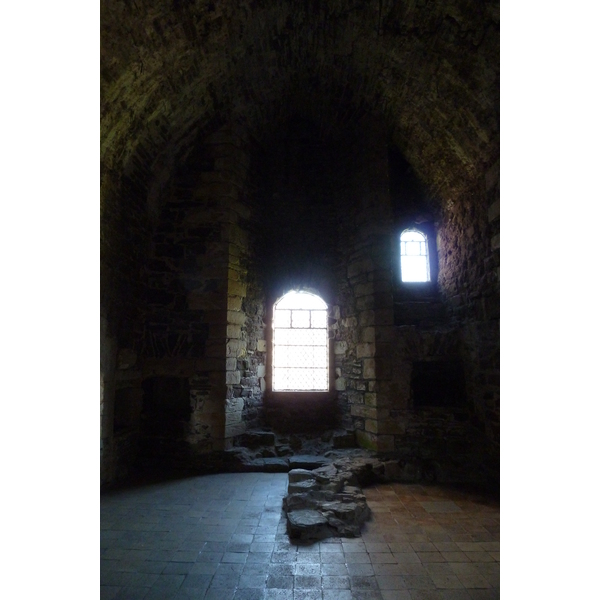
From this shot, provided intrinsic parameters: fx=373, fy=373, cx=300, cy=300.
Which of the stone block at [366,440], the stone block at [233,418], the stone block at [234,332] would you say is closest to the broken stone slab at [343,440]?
the stone block at [366,440]

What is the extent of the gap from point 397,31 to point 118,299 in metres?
5.06

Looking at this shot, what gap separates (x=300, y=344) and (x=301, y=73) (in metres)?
4.52

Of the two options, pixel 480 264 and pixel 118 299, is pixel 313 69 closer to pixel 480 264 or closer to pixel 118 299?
pixel 480 264

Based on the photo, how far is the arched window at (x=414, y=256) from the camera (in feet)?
21.9

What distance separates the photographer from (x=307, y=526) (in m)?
3.35

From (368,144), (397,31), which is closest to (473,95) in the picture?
(397,31)

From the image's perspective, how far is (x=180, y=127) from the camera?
5531 mm

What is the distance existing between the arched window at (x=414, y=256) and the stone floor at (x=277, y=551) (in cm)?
355

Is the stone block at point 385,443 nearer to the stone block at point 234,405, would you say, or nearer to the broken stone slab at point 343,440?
the broken stone slab at point 343,440


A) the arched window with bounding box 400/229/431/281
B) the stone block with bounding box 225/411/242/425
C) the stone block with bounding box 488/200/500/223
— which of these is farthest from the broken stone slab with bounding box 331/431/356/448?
the stone block with bounding box 488/200/500/223

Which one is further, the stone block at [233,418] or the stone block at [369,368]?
the stone block at [369,368]

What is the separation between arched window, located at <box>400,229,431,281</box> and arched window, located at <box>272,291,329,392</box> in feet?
5.33

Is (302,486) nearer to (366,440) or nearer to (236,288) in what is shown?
(366,440)

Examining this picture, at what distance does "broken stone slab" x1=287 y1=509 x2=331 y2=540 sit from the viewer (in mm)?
3330
